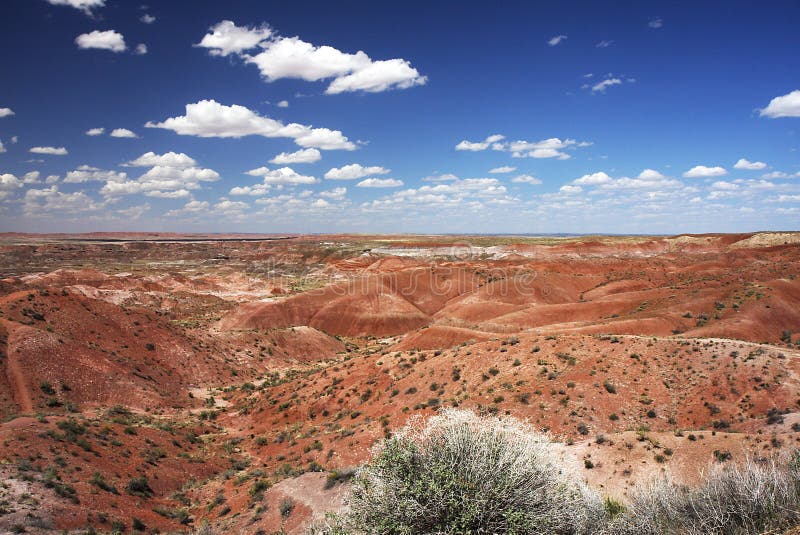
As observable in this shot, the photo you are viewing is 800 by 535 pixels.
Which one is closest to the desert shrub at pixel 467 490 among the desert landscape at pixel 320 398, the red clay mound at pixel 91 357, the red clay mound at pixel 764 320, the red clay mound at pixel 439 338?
the desert landscape at pixel 320 398

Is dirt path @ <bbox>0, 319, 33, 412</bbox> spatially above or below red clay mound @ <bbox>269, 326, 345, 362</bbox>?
above

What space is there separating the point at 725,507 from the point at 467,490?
431cm

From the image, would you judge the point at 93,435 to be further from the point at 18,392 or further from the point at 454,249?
the point at 454,249

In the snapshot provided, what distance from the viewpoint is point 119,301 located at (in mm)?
55156

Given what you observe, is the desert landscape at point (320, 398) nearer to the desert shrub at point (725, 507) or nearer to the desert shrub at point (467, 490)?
the desert shrub at point (467, 490)

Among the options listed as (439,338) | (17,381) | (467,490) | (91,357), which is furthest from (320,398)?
(467,490)

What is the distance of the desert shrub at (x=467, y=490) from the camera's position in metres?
6.48

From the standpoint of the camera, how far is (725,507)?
6.86 meters

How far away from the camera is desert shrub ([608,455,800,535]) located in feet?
21.1

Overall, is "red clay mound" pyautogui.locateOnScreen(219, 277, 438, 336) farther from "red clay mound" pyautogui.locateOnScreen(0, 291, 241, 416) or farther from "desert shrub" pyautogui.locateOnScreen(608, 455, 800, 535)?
"desert shrub" pyautogui.locateOnScreen(608, 455, 800, 535)

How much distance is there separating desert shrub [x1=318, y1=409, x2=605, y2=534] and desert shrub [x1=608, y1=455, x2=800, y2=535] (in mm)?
866

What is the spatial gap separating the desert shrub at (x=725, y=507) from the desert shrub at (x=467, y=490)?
87 cm

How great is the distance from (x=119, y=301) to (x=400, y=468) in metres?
60.7

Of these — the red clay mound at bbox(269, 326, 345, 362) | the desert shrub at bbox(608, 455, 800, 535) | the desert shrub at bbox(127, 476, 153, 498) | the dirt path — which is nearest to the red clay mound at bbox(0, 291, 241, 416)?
the dirt path
